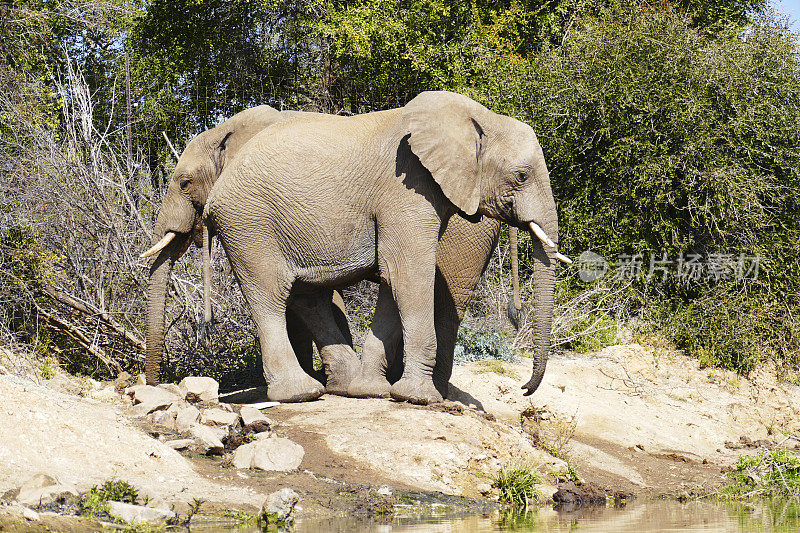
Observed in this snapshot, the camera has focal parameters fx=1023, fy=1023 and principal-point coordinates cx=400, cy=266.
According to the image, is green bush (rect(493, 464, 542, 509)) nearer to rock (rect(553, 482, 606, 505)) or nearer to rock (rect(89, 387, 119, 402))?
rock (rect(553, 482, 606, 505))

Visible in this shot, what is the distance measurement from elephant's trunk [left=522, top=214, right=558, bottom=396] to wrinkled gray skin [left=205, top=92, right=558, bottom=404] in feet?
0.04

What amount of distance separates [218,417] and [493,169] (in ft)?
10.4

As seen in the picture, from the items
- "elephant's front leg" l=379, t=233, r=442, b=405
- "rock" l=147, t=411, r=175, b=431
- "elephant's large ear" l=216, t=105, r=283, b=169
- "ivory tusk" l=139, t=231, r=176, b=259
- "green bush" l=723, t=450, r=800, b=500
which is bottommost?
"green bush" l=723, t=450, r=800, b=500

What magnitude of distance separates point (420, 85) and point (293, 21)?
3.45 meters

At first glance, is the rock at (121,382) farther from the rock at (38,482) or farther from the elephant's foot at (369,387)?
the rock at (38,482)

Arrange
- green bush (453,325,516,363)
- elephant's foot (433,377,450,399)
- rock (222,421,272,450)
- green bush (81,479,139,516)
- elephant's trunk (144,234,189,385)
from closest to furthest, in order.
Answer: green bush (81,479,139,516) → rock (222,421,272,450) → elephant's foot (433,377,450,399) → elephant's trunk (144,234,189,385) → green bush (453,325,516,363)

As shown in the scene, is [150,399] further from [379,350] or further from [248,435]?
[379,350]

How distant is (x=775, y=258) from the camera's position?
1545 centimetres

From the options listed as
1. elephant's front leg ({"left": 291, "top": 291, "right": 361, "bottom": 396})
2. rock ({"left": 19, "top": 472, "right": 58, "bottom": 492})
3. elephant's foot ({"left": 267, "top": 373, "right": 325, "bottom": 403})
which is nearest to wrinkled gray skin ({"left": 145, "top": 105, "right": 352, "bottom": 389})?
elephant's front leg ({"left": 291, "top": 291, "right": 361, "bottom": 396})

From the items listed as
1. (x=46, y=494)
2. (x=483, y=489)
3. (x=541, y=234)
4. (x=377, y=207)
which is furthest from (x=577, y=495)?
(x=46, y=494)

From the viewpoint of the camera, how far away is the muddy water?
6.55 meters

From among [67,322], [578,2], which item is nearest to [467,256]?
[67,322]

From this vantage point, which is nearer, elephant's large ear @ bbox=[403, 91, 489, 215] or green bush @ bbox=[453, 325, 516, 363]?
elephant's large ear @ bbox=[403, 91, 489, 215]

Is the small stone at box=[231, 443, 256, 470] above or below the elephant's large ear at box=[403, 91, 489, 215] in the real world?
below
